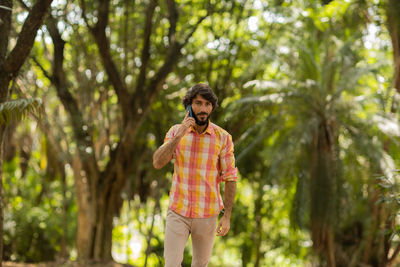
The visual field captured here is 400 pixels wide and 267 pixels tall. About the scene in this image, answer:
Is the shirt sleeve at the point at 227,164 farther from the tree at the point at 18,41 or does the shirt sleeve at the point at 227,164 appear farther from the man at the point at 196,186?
the tree at the point at 18,41

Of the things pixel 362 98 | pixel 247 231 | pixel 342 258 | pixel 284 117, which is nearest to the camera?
pixel 362 98

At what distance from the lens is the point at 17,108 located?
4.83m

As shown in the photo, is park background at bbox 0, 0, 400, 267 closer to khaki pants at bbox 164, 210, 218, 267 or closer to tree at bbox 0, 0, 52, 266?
tree at bbox 0, 0, 52, 266

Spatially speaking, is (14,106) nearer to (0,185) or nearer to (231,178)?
(0,185)

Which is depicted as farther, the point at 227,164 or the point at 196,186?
the point at 227,164

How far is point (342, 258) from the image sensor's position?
42.1 feet

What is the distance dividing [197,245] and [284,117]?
7.93 meters

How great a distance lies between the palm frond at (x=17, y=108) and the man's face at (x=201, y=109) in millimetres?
2201

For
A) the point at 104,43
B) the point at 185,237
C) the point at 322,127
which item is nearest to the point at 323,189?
the point at 322,127

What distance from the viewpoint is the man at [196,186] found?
329cm

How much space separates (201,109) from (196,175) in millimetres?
463

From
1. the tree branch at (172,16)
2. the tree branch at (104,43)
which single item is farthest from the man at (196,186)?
the tree branch at (172,16)

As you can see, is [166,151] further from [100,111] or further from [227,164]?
[100,111]

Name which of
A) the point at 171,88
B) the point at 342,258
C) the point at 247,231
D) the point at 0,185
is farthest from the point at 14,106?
the point at 247,231
